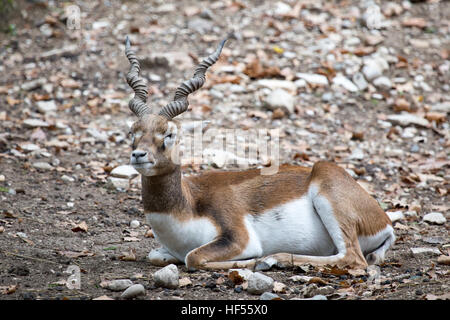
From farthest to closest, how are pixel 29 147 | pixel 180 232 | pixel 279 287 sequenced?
1. pixel 29 147
2. pixel 180 232
3. pixel 279 287

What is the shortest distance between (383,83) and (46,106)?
678 cm

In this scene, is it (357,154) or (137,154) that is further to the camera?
(357,154)

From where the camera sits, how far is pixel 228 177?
7730 mm

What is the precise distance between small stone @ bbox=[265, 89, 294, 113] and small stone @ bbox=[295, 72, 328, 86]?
34.4 inches

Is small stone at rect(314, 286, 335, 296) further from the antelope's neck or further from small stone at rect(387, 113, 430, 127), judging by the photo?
small stone at rect(387, 113, 430, 127)

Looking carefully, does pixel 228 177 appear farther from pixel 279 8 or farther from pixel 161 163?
pixel 279 8

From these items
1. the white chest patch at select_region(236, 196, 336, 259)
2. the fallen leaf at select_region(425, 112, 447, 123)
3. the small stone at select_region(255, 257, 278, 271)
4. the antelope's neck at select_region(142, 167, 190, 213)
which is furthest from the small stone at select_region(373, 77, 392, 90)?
the antelope's neck at select_region(142, 167, 190, 213)

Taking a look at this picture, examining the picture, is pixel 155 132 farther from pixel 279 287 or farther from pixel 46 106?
pixel 46 106

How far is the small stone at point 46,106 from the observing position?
12035 millimetres

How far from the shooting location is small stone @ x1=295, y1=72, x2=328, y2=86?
12883 mm

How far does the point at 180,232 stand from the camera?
22.8ft

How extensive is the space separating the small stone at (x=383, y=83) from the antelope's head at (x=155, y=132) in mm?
6566

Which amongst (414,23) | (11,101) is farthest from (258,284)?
(414,23)
